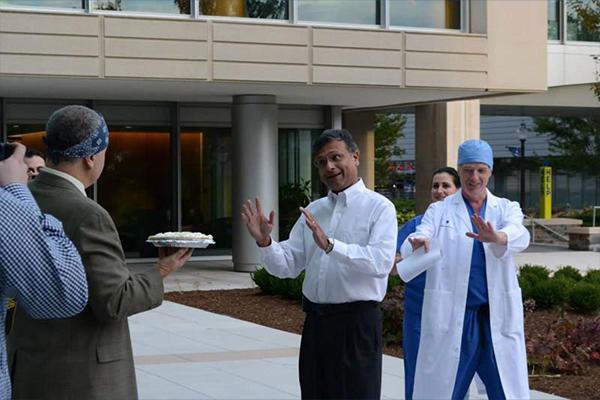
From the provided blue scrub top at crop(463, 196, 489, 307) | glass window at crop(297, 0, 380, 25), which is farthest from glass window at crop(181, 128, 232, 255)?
blue scrub top at crop(463, 196, 489, 307)

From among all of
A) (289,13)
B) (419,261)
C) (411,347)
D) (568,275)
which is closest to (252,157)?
(289,13)

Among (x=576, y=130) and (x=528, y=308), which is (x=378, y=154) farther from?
(x=528, y=308)

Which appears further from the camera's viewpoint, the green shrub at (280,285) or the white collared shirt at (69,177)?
the green shrub at (280,285)

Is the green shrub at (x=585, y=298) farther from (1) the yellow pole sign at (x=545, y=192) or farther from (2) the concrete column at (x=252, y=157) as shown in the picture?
(1) the yellow pole sign at (x=545, y=192)

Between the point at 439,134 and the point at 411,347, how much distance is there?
21.6m

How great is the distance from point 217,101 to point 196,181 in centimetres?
198

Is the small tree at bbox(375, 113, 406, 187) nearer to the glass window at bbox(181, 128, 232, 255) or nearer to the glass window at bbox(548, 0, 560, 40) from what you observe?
the glass window at bbox(548, 0, 560, 40)

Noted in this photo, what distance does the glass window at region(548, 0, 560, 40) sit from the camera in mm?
33500

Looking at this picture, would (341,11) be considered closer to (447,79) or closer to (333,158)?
(447,79)

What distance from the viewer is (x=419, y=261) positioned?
6.72 meters

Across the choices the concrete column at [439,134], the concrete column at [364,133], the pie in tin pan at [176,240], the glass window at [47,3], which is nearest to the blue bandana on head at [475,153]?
the pie in tin pan at [176,240]

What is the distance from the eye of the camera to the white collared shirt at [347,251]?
5552 mm

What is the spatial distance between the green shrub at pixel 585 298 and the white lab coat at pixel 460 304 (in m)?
9.08

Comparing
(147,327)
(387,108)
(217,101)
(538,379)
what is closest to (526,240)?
(538,379)
